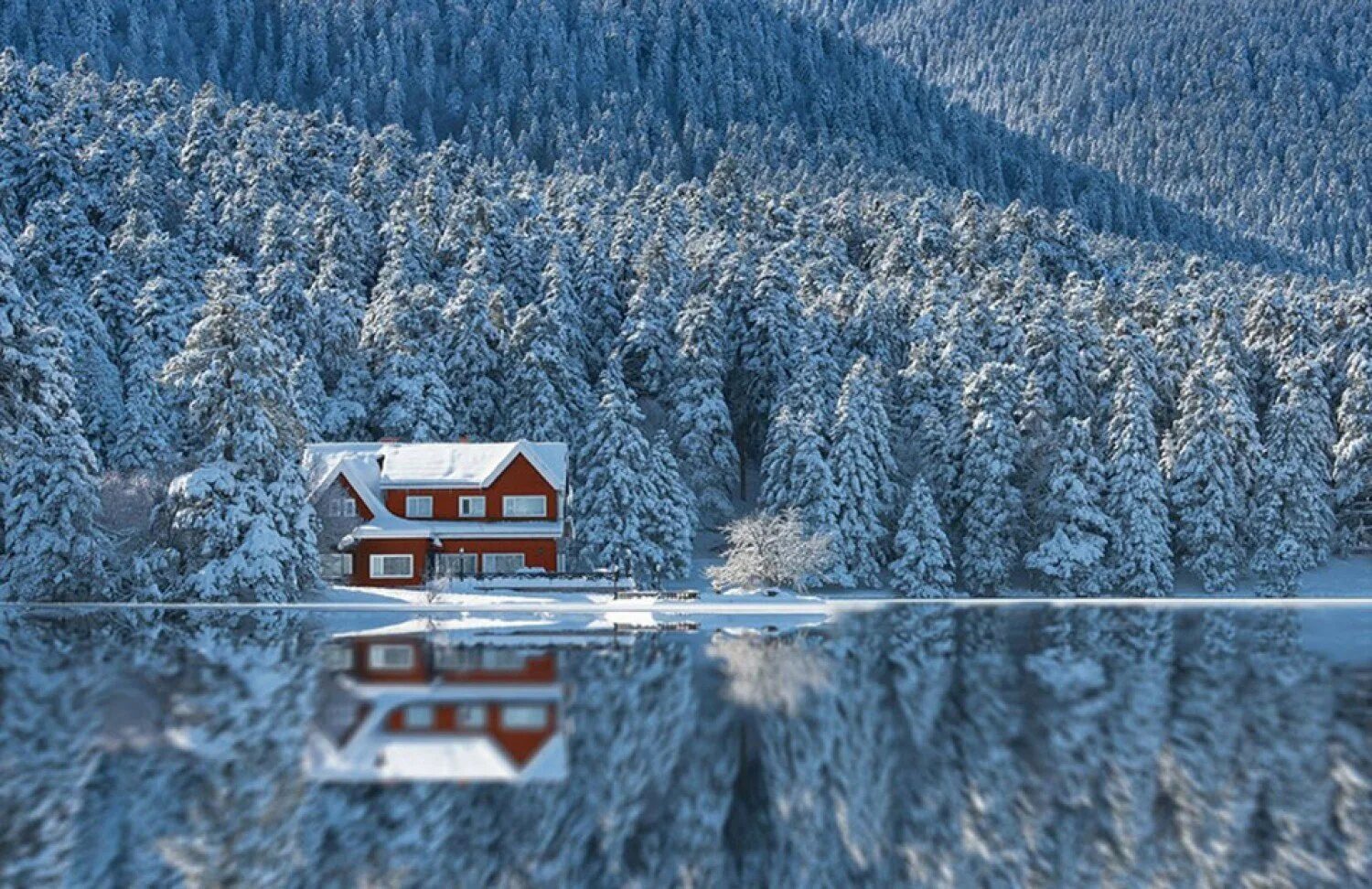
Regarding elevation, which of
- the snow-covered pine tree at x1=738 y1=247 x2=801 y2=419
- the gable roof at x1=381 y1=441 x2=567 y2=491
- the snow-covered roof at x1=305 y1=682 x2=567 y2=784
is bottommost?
the gable roof at x1=381 y1=441 x2=567 y2=491

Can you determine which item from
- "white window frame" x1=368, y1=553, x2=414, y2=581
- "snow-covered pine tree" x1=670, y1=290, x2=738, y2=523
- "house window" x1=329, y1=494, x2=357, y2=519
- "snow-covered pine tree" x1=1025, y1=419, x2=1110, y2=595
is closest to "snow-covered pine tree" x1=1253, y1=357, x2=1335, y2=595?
"snow-covered pine tree" x1=1025, y1=419, x2=1110, y2=595

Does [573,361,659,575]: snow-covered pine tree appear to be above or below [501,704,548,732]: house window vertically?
below

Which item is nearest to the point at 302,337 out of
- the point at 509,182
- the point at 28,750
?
the point at 509,182

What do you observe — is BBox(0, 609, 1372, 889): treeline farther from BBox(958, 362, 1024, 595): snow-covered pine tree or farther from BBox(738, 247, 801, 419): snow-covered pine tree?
BBox(738, 247, 801, 419): snow-covered pine tree

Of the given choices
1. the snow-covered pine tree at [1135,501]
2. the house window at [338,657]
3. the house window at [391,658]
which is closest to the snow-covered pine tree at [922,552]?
the snow-covered pine tree at [1135,501]

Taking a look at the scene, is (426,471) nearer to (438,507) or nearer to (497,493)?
(438,507)

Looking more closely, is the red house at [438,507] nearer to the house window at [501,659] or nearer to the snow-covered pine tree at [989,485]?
the snow-covered pine tree at [989,485]

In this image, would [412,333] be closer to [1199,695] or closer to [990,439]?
[990,439]
